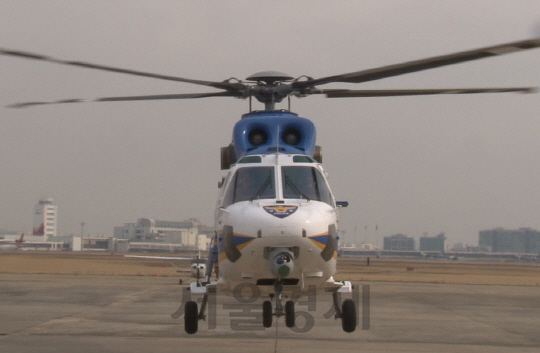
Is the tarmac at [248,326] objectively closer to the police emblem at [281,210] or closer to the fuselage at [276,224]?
the fuselage at [276,224]

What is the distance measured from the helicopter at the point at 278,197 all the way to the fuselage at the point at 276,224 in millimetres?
15

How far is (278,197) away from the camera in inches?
408

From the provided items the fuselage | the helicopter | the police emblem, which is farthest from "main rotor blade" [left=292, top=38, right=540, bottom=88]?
the police emblem

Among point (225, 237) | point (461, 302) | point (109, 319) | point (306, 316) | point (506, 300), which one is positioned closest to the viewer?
point (225, 237)

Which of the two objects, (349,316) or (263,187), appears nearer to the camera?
(263,187)

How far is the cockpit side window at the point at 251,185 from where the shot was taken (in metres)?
10.6

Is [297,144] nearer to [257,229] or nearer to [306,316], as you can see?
[257,229]

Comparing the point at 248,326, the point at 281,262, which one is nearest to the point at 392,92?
the point at 281,262

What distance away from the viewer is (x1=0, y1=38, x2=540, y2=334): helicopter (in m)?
9.72

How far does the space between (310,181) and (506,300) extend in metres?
26.2

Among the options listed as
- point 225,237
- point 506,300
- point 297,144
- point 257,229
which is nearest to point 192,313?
point 225,237

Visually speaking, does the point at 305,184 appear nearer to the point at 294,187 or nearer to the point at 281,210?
the point at 294,187

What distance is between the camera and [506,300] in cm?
3419

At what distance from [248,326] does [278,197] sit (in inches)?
421
